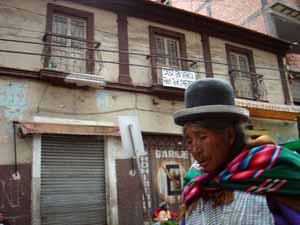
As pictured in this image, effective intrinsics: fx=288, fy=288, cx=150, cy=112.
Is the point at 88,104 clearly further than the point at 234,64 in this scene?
No

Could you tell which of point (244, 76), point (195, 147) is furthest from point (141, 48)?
point (195, 147)

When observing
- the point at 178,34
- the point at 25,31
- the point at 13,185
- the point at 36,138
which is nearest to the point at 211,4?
the point at 178,34

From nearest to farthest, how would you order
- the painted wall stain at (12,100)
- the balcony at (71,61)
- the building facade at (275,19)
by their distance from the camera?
1. the painted wall stain at (12,100)
2. the balcony at (71,61)
3. the building facade at (275,19)

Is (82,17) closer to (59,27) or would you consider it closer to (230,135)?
(59,27)

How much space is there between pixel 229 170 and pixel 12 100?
678 centimetres

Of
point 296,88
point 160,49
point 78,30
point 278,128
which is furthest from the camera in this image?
point 296,88

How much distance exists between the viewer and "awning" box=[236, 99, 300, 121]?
1008cm

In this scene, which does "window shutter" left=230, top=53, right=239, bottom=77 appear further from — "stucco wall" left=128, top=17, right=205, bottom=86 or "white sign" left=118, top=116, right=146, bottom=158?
"white sign" left=118, top=116, right=146, bottom=158

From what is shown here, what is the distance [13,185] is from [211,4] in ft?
47.5

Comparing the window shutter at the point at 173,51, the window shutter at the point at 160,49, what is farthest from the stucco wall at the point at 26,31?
the window shutter at the point at 173,51

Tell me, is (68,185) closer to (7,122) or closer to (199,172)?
(7,122)

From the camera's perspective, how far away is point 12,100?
22.9ft

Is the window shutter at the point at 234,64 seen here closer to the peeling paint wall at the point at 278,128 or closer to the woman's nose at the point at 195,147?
the peeling paint wall at the point at 278,128

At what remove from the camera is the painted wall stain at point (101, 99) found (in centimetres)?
812
